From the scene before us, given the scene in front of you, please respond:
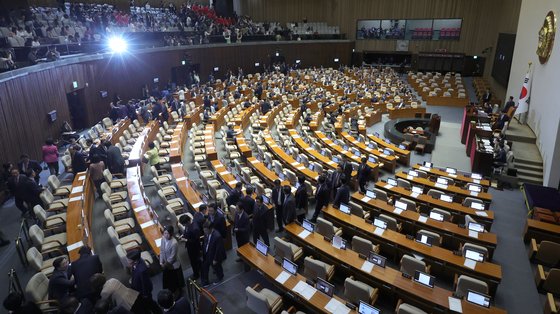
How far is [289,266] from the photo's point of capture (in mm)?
6914

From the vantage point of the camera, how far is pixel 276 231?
9.62 meters

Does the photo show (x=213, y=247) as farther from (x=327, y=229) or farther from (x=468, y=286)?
(x=468, y=286)

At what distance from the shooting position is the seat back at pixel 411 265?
687 cm

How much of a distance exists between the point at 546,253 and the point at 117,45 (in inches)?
847

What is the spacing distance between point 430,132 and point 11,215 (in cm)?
1762

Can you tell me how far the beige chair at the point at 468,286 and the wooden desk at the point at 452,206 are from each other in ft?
10.9

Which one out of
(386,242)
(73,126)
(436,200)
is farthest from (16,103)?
(436,200)

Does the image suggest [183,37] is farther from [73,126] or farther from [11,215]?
[11,215]

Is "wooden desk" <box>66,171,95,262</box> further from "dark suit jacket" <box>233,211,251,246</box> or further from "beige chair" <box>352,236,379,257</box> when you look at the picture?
"beige chair" <box>352,236,379,257</box>

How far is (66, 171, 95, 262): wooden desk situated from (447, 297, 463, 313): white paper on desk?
7027mm

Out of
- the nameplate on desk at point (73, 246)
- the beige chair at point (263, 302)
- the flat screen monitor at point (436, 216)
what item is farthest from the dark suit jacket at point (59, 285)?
the flat screen monitor at point (436, 216)

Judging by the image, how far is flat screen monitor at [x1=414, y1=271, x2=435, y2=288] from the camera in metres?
6.44

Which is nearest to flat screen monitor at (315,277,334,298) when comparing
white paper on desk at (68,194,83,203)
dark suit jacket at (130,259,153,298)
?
dark suit jacket at (130,259,153,298)

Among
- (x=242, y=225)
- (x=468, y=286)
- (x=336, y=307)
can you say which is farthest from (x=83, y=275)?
(x=468, y=286)
